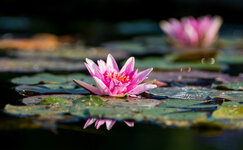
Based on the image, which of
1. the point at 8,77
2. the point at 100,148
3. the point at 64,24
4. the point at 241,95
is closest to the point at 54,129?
the point at 100,148

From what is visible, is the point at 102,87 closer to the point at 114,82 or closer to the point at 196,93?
the point at 114,82

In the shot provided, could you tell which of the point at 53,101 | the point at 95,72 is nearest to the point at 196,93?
the point at 95,72

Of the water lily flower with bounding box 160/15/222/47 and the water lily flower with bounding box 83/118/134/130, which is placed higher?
the water lily flower with bounding box 160/15/222/47

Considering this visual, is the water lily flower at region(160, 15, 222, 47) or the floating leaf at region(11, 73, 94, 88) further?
the water lily flower at region(160, 15, 222, 47)

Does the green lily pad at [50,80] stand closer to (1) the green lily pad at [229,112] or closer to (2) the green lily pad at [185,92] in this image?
(2) the green lily pad at [185,92]

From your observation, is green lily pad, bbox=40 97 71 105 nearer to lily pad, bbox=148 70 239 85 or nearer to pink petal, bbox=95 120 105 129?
pink petal, bbox=95 120 105 129

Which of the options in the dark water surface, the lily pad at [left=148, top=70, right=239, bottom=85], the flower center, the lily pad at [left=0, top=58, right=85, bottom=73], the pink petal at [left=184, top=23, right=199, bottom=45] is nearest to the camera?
the dark water surface

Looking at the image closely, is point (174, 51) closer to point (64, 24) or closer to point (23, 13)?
point (64, 24)

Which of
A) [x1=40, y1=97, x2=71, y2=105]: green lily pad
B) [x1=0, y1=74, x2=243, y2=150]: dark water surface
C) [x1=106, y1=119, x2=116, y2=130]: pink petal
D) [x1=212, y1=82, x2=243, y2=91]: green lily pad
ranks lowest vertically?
[x1=0, y1=74, x2=243, y2=150]: dark water surface

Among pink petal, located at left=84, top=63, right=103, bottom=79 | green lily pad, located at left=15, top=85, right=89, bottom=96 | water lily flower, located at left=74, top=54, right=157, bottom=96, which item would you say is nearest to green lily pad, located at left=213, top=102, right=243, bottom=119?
water lily flower, located at left=74, top=54, right=157, bottom=96
